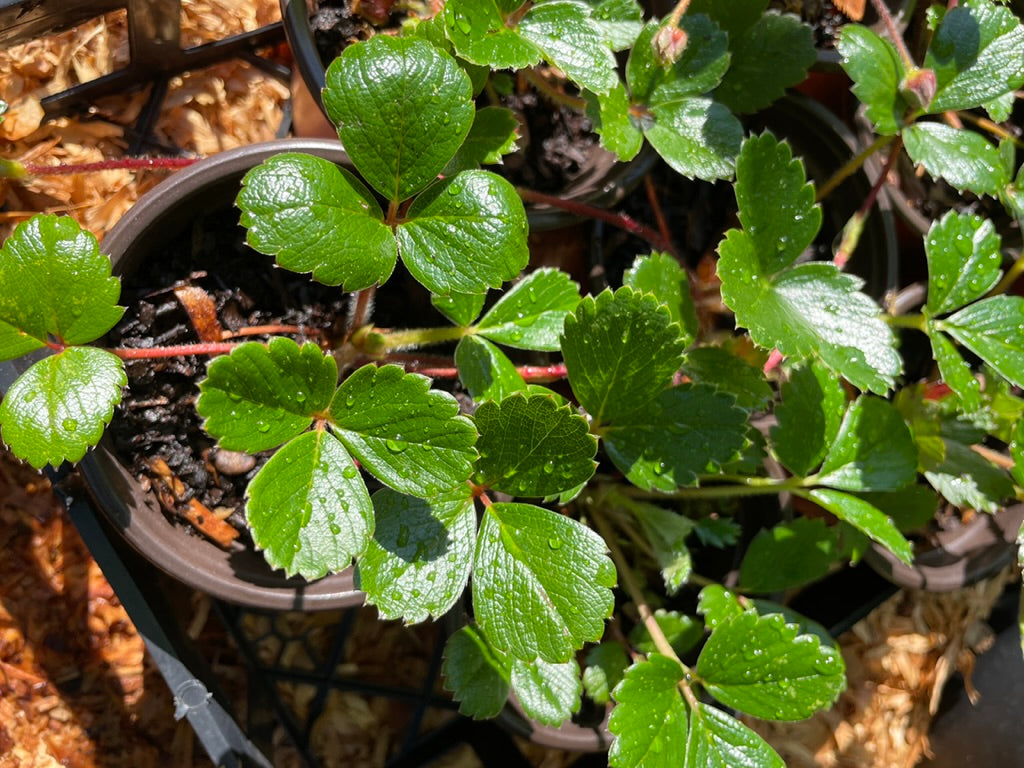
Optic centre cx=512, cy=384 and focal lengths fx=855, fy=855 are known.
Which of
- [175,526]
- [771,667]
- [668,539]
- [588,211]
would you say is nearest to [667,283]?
[588,211]

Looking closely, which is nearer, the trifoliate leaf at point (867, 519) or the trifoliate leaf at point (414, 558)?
the trifoliate leaf at point (414, 558)

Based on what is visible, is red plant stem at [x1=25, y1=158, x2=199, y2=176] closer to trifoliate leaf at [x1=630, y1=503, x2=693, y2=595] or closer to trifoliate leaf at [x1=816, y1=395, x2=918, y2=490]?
trifoliate leaf at [x1=630, y1=503, x2=693, y2=595]

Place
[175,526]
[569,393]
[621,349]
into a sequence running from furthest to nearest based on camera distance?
[569,393] → [175,526] → [621,349]

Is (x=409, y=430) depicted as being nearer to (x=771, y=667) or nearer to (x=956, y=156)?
(x=771, y=667)

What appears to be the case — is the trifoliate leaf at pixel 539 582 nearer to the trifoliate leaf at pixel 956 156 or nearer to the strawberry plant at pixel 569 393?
the strawberry plant at pixel 569 393

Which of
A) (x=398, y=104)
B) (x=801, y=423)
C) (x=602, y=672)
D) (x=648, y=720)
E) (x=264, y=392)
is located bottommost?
(x=602, y=672)

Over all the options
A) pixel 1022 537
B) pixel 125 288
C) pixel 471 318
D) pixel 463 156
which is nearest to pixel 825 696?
pixel 1022 537

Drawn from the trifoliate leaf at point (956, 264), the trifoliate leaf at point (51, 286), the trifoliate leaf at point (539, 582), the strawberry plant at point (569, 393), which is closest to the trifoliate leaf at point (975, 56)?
the strawberry plant at point (569, 393)
